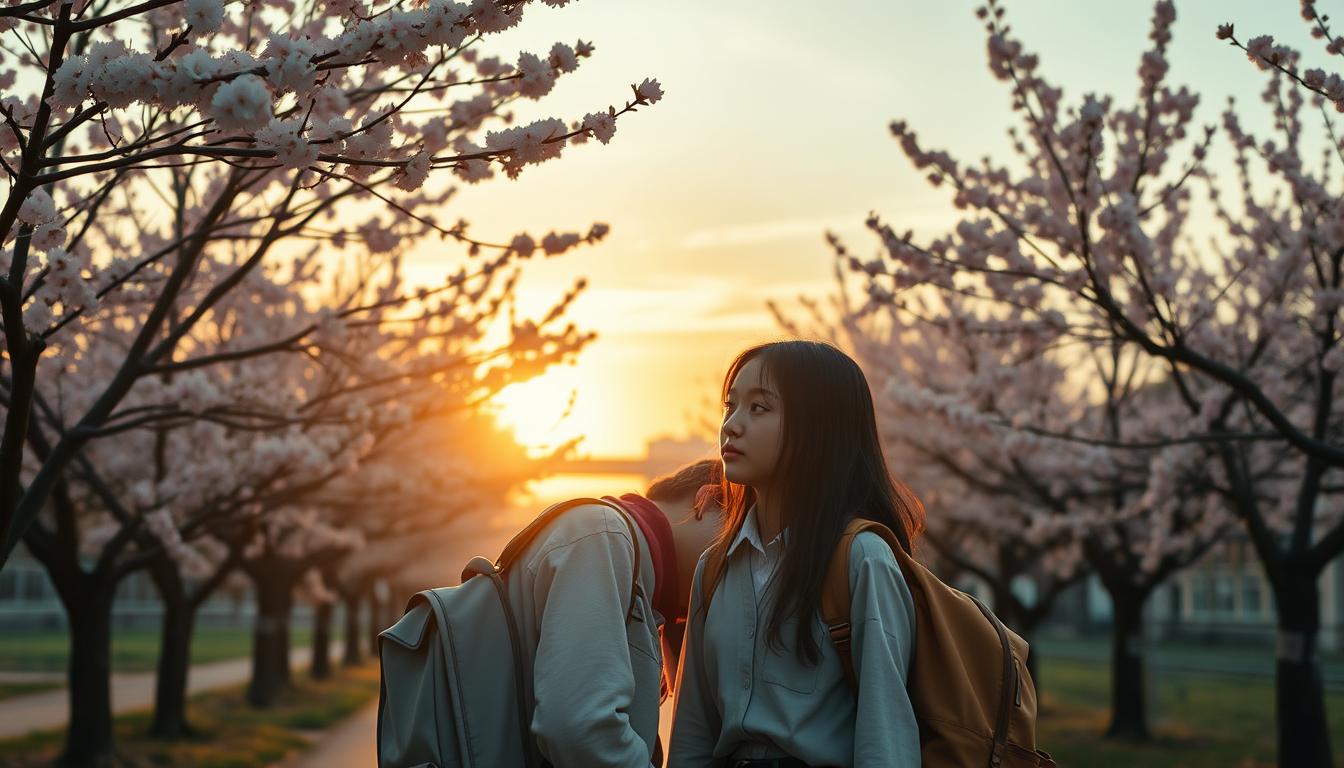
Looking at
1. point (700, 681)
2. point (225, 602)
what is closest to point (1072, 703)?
point (700, 681)

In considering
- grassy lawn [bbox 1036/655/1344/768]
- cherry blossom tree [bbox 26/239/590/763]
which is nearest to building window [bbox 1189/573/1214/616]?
grassy lawn [bbox 1036/655/1344/768]

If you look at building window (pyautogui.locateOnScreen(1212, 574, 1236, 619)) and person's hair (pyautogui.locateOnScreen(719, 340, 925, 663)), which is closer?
person's hair (pyautogui.locateOnScreen(719, 340, 925, 663))

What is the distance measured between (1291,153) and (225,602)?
2540 inches

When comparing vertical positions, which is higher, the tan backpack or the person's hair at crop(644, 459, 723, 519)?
the person's hair at crop(644, 459, 723, 519)

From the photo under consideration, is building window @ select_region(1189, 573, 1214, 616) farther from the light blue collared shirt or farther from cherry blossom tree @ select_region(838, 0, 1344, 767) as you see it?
the light blue collared shirt

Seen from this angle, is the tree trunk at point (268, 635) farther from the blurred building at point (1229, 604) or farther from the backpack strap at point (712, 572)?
the blurred building at point (1229, 604)

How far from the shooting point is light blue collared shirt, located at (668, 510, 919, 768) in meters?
2.72

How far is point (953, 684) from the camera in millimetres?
2781

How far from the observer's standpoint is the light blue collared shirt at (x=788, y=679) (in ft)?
8.91

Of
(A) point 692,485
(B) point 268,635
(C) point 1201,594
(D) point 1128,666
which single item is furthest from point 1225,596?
(A) point 692,485

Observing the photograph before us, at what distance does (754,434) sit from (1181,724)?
16173 millimetres

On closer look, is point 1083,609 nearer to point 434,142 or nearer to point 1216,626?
point 1216,626

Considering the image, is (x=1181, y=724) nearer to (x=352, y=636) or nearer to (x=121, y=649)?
(x=352, y=636)

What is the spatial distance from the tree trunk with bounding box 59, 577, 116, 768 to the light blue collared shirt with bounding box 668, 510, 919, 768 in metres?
8.52
